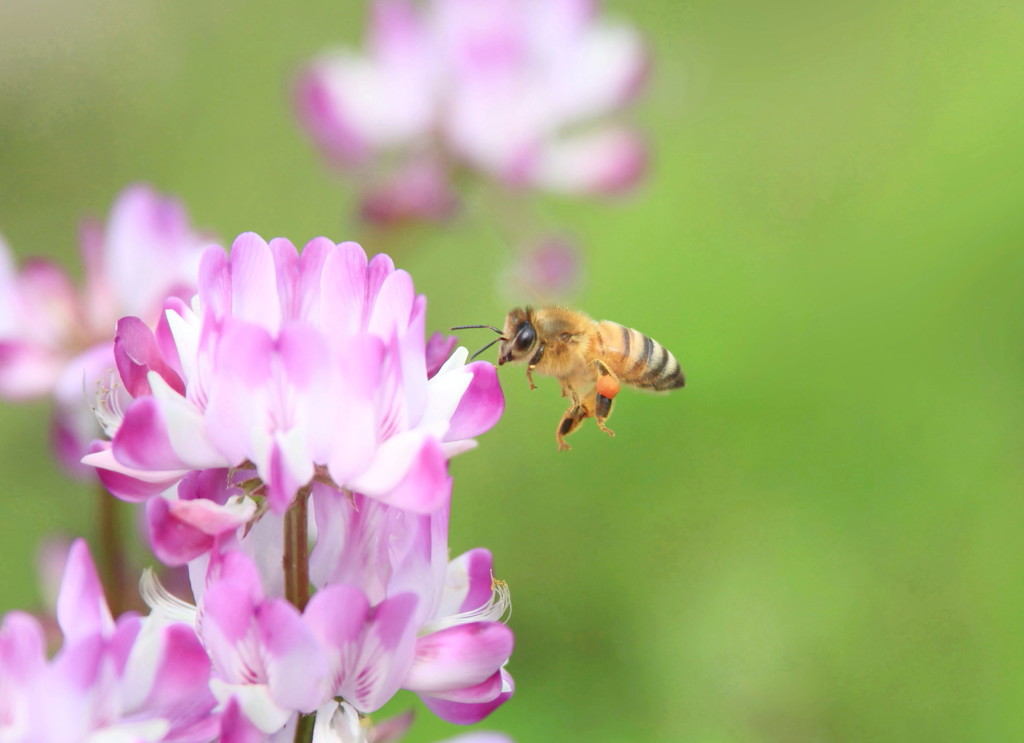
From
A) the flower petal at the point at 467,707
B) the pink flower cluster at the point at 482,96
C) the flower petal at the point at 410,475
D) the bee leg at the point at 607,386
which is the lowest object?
the flower petal at the point at 467,707

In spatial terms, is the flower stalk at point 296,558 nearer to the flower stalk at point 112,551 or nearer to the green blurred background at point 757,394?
the flower stalk at point 112,551

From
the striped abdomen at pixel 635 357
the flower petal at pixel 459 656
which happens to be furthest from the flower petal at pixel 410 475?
the striped abdomen at pixel 635 357

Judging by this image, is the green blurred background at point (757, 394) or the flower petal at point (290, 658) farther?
the green blurred background at point (757, 394)

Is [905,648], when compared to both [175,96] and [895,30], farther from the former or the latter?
[175,96]

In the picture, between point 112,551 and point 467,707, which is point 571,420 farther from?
point 112,551

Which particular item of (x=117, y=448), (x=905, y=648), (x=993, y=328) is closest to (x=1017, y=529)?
(x=905, y=648)

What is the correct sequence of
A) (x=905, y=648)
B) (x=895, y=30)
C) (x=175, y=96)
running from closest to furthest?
(x=905, y=648) → (x=895, y=30) → (x=175, y=96)

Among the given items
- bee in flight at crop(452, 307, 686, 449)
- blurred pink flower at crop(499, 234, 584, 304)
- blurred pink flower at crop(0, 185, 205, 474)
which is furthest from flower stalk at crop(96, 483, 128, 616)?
blurred pink flower at crop(499, 234, 584, 304)
